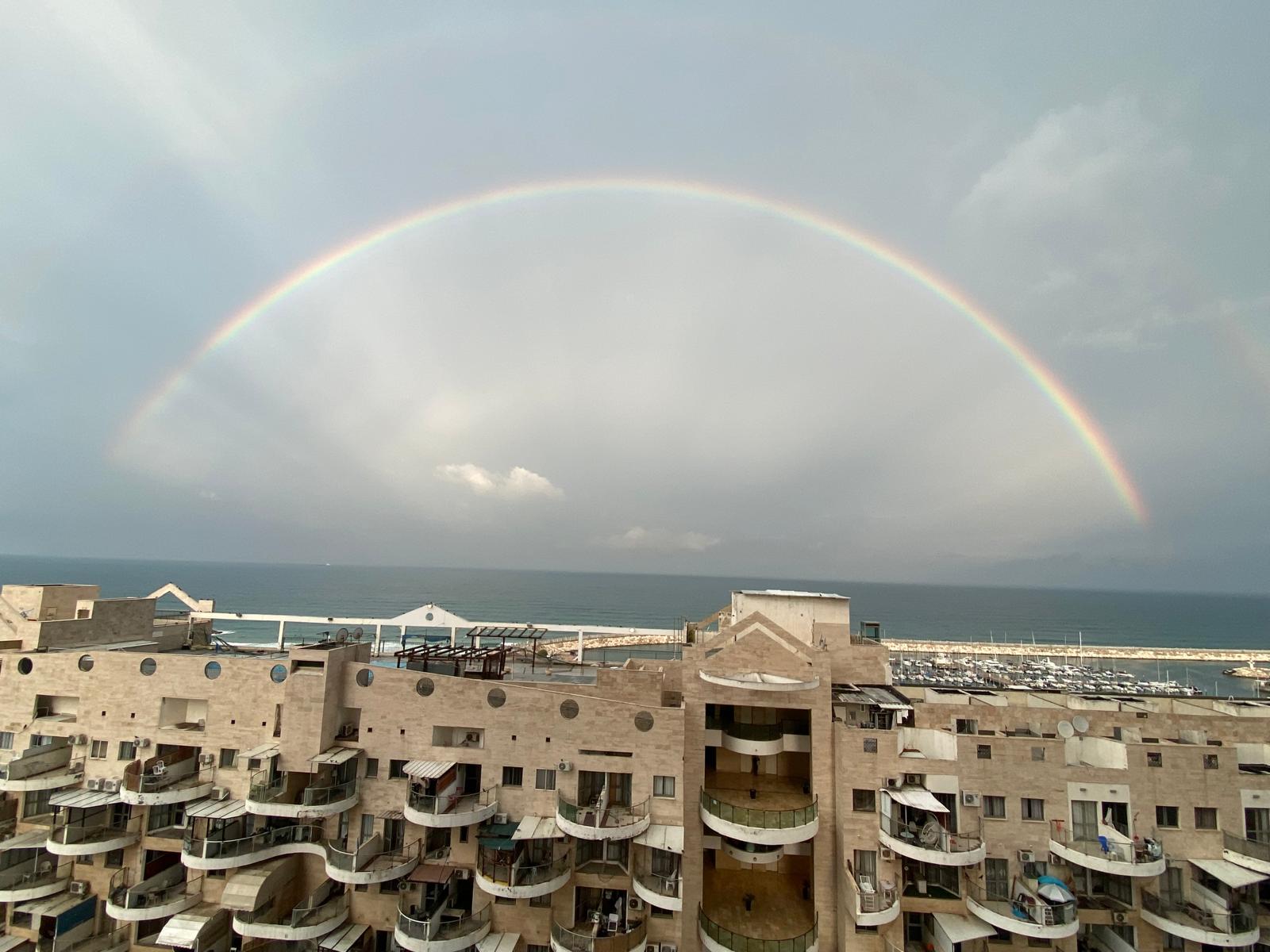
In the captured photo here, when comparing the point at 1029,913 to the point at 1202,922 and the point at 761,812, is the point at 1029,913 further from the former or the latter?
the point at 761,812

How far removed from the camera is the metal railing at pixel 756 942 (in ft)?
78.1

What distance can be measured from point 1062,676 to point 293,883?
124 m

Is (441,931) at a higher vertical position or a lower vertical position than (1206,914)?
lower

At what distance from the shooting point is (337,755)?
26.1 meters

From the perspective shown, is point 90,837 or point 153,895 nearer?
point 153,895

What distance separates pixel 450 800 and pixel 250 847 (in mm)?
8705

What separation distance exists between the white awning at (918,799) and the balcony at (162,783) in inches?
1201

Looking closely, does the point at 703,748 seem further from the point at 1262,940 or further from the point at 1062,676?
the point at 1062,676

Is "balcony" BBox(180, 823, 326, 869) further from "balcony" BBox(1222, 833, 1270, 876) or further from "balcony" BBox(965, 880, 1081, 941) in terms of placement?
"balcony" BBox(1222, 833, 1270, 876)

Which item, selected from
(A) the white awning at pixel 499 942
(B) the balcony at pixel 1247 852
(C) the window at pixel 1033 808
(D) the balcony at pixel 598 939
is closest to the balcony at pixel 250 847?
(A) the white awning at pixel 499 942

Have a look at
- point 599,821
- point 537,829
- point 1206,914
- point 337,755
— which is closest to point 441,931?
point 537,829

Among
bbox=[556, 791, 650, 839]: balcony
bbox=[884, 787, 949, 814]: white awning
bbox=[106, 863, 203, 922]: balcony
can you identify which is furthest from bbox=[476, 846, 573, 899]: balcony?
bbox=[884, 787, 949, 814]: white awning

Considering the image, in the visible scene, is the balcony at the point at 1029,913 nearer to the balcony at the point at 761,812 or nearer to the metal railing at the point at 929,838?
the metal railing at the point at 929,838

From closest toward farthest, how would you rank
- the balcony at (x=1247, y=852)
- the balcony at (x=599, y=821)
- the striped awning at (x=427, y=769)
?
the balcony at (x=599, y=821) < the balcony at (x=1247, y=852) < the striped awning at (x=427, y=769)
